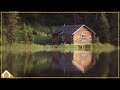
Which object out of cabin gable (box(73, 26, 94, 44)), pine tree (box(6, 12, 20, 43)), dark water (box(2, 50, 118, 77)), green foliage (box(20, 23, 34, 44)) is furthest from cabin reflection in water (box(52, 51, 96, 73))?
pine tree (box(6, 12, 20, 43))

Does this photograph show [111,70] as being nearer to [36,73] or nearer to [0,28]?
[36,73]

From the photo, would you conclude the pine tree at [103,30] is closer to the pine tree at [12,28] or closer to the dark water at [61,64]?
the dark water at [61,64]

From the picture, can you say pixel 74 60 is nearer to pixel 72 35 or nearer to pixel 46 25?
pixel 72 35

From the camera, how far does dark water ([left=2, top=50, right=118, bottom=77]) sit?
3.86 m

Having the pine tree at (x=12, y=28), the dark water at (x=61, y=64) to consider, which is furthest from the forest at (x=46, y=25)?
the dark water at (x=61, y=64)

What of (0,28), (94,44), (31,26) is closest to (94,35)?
(94,44)

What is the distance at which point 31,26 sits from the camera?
3.98 metres

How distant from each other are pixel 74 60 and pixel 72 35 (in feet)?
0.79

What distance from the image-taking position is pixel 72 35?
397 centimetres

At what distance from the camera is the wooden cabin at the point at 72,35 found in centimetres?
395

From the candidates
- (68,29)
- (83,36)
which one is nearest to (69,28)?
(68,29)

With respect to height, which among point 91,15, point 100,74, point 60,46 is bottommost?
point 100,74

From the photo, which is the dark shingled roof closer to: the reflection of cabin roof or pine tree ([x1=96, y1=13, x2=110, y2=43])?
the reflection of cabin roof

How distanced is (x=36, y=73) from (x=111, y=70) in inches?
27.0
